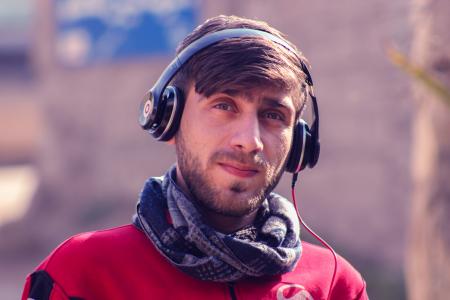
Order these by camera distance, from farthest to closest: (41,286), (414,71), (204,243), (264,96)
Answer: (414,71), (264,96), (204,243), (41,286)


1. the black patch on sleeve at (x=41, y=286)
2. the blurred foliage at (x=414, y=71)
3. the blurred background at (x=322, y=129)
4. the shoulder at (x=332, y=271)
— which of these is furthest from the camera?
the blurred background at (x=322, y=129)

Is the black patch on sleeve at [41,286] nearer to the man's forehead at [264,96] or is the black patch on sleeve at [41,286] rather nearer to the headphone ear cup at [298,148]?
the man's forehead at [264,96]

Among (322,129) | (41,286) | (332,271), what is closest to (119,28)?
(322,129)

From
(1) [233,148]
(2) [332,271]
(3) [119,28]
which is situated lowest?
(3) [119,28]

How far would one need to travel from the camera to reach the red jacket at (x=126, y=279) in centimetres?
227

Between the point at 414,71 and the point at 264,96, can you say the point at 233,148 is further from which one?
the point at 414,71

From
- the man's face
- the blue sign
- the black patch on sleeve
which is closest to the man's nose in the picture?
the man's face

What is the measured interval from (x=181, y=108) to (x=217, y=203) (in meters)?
0.28

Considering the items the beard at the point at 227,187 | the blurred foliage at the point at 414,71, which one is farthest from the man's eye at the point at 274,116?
the blurred foliage at the point at 414,71

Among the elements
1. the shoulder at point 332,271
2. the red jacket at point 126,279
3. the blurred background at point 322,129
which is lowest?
the blurred background at point 322,129

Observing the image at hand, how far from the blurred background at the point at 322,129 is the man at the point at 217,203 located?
264 centimetres

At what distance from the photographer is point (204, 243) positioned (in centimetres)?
237

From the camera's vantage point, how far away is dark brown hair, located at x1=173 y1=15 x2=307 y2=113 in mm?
2441

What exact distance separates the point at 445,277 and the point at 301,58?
2.85m
